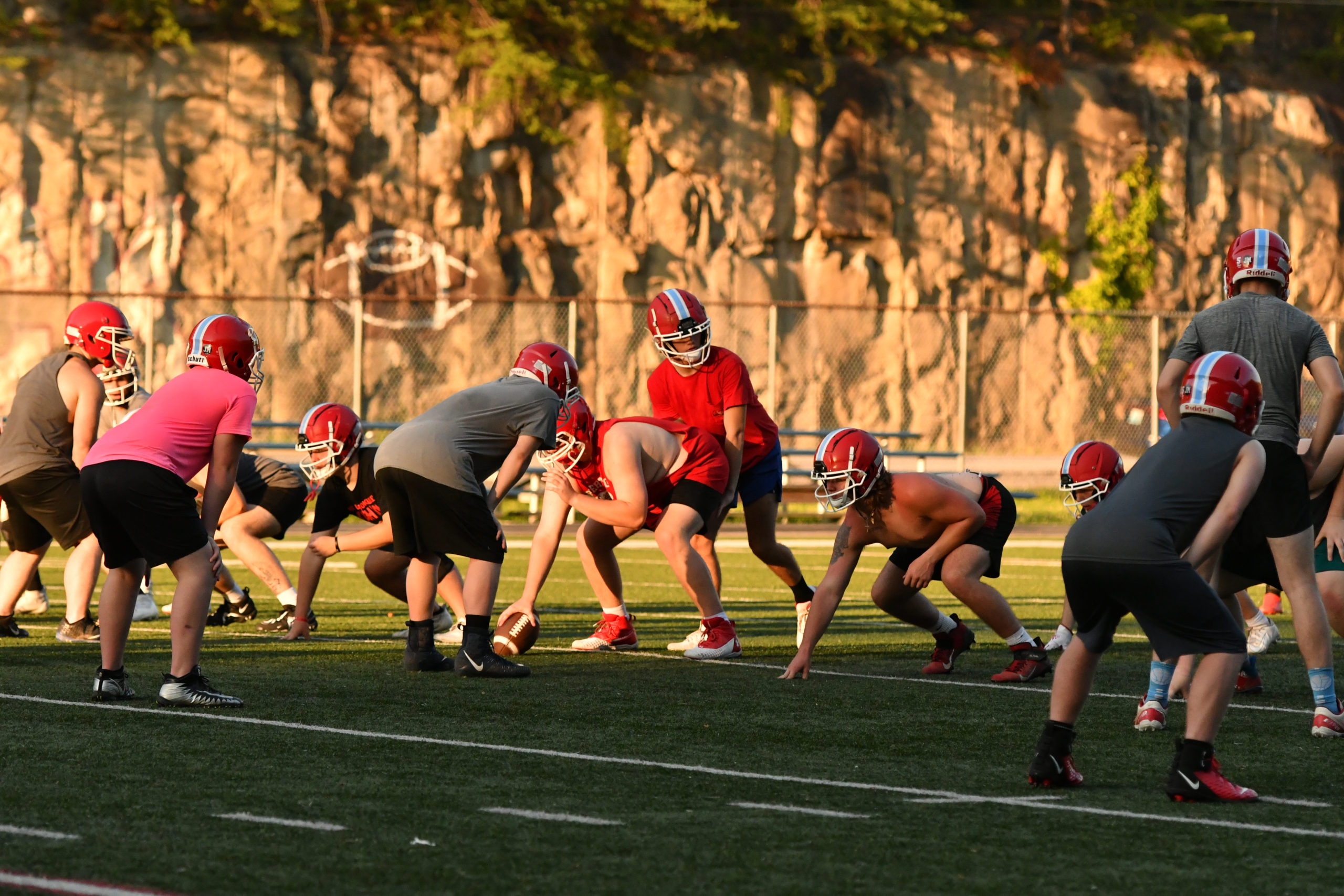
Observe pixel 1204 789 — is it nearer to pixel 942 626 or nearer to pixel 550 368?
pixel 942 626

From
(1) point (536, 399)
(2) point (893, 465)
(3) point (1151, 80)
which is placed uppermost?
(3) point (1151, 80)

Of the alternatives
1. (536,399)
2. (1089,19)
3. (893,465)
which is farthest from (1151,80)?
(536,399)

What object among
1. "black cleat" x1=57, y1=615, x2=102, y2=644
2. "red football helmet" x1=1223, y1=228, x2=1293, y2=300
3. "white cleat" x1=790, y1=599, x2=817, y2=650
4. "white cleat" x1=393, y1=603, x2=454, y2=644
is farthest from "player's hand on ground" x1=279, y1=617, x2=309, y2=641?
"red football helmet" x1=1223, y1=228, x2=1293, y2=300

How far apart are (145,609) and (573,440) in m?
3.81

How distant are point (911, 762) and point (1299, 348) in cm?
259

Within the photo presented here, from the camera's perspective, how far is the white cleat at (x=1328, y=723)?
7121mm

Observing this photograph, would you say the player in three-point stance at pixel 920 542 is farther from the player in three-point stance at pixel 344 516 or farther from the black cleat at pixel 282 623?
the black cleat at pixel 282 623

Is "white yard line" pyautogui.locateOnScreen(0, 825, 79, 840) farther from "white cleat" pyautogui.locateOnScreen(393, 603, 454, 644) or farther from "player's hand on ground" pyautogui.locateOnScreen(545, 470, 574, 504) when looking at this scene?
"white cleat" pyautogui.locateOnScreen(393, 603, 454, 644)

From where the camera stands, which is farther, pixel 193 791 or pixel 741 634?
pixel 741 634

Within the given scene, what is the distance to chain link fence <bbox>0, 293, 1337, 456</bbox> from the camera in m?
30.5

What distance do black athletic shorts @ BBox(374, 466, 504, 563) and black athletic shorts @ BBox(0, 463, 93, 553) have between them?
222 cm

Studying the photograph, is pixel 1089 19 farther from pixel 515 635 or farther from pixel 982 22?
pixel 515 635

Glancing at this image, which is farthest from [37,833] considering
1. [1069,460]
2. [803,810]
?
[1069,460]

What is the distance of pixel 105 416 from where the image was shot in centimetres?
2042
